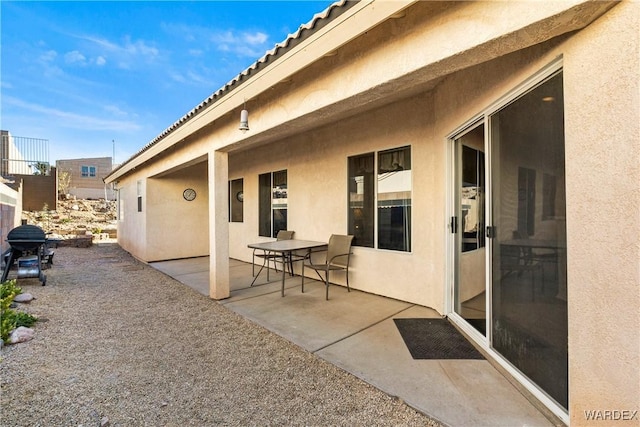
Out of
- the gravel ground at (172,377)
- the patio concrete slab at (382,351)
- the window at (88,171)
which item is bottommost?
the gravel ground at (172,377)

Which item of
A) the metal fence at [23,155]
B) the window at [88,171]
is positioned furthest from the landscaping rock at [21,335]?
the window at [88,171]

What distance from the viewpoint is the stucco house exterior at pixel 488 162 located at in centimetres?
134

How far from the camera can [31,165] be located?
1581 centimetres

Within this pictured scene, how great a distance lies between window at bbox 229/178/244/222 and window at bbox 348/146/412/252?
378 cm

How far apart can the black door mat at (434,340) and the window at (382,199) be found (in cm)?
116

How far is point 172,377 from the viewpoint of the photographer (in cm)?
242

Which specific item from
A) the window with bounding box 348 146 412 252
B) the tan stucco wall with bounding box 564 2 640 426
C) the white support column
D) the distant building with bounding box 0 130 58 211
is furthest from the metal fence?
the tan stucco wall with bounding box 564 2 640 426

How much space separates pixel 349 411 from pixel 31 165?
21.5m

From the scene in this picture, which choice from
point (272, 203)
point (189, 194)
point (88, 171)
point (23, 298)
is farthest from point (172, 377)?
point (88, 171)

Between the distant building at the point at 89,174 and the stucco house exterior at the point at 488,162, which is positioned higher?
the distant building at the point at 89,174

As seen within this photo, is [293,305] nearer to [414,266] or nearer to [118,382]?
[414,266]

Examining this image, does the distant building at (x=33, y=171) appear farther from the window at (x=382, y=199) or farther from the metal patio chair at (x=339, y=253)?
the window at (x=382, y=199)

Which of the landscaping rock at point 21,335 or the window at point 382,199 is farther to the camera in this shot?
the window at point 382,199

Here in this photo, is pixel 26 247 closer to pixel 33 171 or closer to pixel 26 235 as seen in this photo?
pixel 26 235
